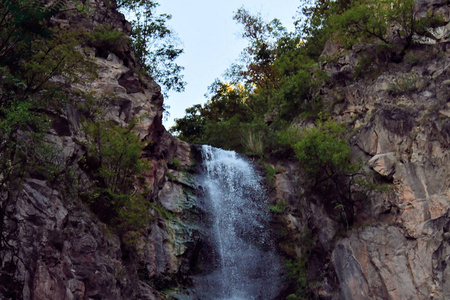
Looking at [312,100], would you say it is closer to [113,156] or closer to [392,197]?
[392,197]

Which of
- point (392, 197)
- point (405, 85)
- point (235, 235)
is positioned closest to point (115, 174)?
point (235, 235)

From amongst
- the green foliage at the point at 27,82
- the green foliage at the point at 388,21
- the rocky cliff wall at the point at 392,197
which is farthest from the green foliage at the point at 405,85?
the green foliage at the point at 27,82

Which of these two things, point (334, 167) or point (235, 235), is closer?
point (334, 167)

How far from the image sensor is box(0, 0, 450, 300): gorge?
11586 millimetres

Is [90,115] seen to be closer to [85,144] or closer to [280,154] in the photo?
[85,144]

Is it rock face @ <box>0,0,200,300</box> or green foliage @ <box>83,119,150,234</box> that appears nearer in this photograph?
rock face @ <box>0,0,200,300</box>

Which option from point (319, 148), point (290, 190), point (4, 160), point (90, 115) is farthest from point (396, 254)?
point (4, 160)

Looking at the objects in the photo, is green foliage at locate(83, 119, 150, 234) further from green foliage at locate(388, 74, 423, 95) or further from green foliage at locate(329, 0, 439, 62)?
green foliage at locate(329, 0, 439, 62)

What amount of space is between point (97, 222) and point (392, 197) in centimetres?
1006

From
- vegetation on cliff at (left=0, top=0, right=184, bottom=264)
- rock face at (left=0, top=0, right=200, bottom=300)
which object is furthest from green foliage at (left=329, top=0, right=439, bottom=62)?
vegetation on cliff at (left=0, top=0, right=184, bottom=264)

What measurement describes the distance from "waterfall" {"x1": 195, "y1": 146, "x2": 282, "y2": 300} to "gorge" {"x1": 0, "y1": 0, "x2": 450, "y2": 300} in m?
0.07

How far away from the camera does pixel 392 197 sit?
55.4 feet

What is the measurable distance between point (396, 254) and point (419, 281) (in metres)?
1.10

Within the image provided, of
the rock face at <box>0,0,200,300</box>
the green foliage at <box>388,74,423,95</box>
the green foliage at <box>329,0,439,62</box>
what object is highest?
the green foliage at <box>329,0,439,62</box>
